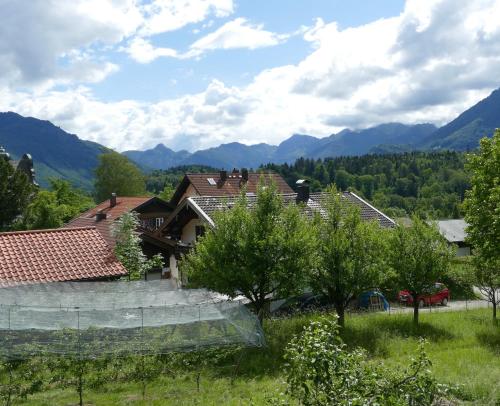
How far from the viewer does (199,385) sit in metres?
12.8

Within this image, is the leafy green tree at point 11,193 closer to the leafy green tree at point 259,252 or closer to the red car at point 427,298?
the leafy green tree at point 259,252

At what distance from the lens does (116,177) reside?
73.9 metres

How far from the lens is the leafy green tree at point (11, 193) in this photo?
37.1 m

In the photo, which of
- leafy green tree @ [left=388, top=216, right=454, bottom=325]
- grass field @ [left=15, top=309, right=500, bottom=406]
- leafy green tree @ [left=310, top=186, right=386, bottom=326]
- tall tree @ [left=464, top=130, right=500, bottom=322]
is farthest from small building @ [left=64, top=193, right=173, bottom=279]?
tall tree @ [left=464, top=130, right=500, bottom=322]

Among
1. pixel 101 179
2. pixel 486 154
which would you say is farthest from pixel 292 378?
pixel 101 179

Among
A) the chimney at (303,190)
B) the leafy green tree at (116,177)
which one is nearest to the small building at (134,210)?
the chimney at (303,190)

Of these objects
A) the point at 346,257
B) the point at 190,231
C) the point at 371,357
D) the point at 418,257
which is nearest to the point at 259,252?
the point at 346,257

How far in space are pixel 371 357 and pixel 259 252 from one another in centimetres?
490

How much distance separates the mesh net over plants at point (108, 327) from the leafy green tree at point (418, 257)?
846 cm

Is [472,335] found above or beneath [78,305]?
beneath

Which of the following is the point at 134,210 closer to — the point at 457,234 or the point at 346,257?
the point at 346,257

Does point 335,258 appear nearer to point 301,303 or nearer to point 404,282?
point 404,282

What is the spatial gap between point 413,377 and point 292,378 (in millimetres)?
1313

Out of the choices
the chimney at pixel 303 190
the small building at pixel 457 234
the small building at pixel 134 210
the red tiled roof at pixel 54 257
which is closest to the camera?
the red tiled roof at pixel 54 257
